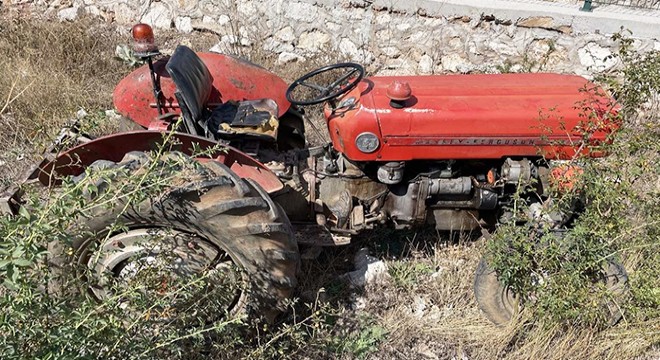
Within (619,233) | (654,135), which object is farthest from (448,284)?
(654,135)

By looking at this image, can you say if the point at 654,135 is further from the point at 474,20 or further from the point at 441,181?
the point at 474,20

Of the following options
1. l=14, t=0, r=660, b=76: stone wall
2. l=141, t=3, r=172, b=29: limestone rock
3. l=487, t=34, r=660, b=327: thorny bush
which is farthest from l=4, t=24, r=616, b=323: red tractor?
l=141, t=3, r=172, b=29: limestone rock

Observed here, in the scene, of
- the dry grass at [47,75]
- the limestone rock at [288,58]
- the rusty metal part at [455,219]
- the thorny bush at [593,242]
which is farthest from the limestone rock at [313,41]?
the thorny bush at [593,242]

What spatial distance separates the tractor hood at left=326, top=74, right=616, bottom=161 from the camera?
259cm

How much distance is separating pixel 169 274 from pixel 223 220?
0.31 m

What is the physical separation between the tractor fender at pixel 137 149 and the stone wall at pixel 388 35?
9.37 ft

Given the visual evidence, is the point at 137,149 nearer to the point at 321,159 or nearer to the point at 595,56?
the point at 321,159

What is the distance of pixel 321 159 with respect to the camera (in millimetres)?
3057

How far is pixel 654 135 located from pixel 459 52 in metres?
2.69

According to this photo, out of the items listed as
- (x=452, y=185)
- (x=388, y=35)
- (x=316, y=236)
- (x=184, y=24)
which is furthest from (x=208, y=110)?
(x=184, y=24)

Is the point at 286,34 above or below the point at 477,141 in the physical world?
→ below

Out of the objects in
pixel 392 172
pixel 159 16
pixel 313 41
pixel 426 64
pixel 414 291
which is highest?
pixel 392 172

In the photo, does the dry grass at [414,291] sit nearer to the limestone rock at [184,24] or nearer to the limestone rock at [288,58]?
the limestone rock at [288,58]

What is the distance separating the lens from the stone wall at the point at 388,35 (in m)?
4.79
